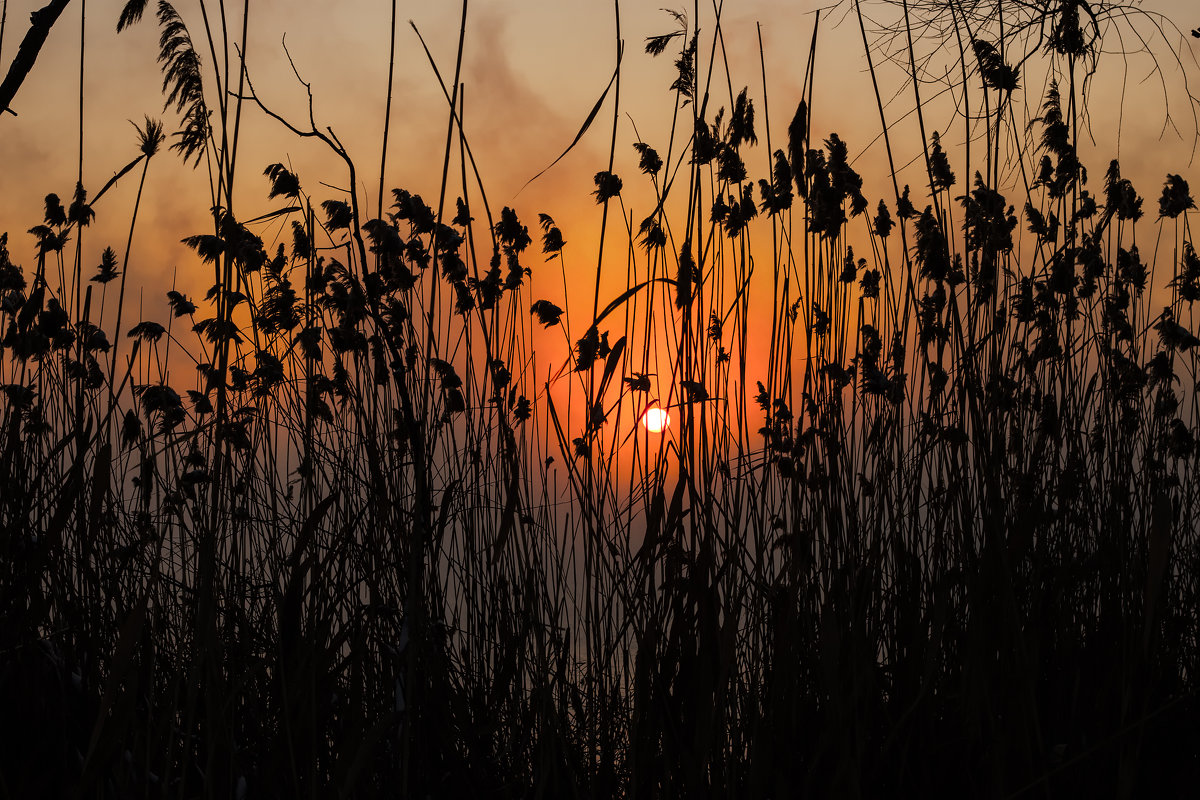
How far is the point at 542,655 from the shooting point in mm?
1347

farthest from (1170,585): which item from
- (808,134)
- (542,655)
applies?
(542,655)

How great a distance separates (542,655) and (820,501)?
2.46 feet

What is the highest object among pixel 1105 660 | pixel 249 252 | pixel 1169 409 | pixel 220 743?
pixel 1169 409

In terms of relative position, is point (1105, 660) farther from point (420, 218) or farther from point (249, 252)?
point (249, 252)

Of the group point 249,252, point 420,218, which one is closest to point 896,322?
point 420,218

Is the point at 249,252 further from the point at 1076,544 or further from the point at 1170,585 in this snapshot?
the point at 1170,585

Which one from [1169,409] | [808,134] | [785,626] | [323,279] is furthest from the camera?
[1169,409]

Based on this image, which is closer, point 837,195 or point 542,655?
point 542,655

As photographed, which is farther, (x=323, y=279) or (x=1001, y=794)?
(x=323, y=279)

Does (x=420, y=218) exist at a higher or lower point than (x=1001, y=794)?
higher

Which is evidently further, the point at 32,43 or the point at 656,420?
the point at 656,420

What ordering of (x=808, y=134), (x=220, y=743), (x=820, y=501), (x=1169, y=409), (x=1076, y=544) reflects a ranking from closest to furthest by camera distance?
(x=220, y=743), (x=808, y=134), (x=820, y=501), (x=1076, y=544), (x=1169, y=409)

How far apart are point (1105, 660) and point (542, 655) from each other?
127 centimetres

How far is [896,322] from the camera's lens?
2.38 m
